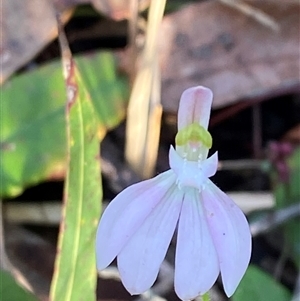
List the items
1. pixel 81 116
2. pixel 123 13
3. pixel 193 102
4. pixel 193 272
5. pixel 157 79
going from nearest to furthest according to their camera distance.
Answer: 1. pixel 193 272
2. pixel 193 102
3. pixel 81 116
4. pixel 157 79
5. pixel 123 13

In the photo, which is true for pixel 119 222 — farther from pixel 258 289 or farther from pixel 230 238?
pixel 258 289

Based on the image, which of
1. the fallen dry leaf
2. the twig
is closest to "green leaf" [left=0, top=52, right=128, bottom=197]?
the fallen dry leaf

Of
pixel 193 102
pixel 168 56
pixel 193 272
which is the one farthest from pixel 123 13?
pixel 193 272

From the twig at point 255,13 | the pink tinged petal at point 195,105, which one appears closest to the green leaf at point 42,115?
the twig at point 255,13

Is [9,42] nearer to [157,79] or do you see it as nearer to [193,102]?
[157,79]

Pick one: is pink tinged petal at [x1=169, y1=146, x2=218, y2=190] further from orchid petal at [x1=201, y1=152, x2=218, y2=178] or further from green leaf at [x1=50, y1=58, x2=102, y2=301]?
green leaf at [x1=50, y1=58, x2=102, y2=301]
